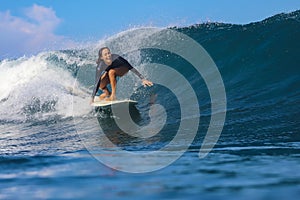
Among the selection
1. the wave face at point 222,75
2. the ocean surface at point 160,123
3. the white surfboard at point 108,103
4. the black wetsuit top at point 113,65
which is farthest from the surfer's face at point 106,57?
the wave face at point 222,75

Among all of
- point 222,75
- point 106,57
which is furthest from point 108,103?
point 222,75

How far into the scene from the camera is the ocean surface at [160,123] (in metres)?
2.70

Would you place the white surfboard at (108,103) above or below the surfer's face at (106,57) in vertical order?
below

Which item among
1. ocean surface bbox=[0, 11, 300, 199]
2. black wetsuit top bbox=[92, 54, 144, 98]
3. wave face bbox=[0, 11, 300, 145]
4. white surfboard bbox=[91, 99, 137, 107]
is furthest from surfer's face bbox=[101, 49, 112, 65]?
wave face bbox=[0, 11, 300, 145]

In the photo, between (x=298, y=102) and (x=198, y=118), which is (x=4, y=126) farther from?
(x=298, y=102)

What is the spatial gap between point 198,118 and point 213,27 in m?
9.27

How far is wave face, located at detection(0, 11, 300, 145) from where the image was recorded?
6883 millimetres

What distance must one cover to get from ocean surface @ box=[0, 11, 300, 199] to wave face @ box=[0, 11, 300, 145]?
0.04 metres

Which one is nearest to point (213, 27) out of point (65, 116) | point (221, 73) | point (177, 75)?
point (177, 75)

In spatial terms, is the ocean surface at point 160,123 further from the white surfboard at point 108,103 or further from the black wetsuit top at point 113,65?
the black wetsuit top at point 113,65

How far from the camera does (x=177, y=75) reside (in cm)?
1223

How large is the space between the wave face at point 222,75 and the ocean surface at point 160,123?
0.12 ft

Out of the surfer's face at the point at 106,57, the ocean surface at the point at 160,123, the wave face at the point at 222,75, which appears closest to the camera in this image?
the ocean surface at the point at 160,123

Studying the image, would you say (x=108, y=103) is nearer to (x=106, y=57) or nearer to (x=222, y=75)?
(x=106, y=57)
